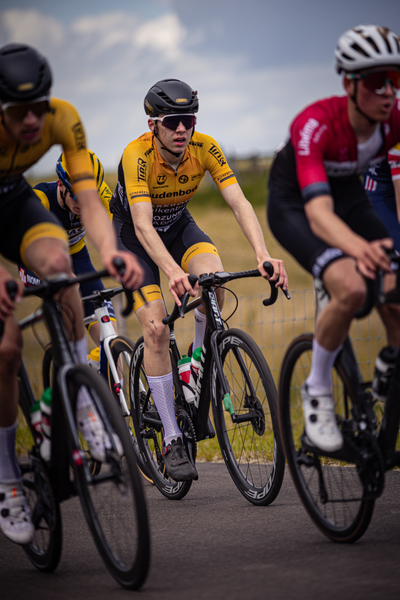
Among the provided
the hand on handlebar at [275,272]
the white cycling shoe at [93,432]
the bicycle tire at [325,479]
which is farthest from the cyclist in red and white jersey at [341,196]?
the white cycling shoe at [93,432]

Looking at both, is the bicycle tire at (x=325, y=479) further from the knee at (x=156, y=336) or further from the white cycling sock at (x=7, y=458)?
the white cycling sock at (x=7, y=458)

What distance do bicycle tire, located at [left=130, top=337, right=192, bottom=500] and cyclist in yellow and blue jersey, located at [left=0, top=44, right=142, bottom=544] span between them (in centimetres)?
170

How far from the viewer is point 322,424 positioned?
11.0 feet

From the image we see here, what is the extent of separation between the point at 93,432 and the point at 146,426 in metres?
2.28

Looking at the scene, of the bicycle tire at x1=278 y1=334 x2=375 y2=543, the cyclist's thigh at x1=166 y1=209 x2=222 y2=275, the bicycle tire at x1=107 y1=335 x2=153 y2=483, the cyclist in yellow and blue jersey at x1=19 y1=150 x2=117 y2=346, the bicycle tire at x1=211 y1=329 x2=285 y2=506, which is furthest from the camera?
the cyclist in yellow and blue jersey at x1=19 y1=150 x2=117 y2=346

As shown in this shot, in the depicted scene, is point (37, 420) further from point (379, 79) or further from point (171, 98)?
point (171, 98)

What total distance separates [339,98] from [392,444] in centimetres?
165

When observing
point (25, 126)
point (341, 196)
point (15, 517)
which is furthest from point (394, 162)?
point (15, 517)

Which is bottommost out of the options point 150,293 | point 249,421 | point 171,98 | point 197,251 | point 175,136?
point 249,421

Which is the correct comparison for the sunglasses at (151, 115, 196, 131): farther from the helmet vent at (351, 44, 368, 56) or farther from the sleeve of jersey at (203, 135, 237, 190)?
the helmet vent at (351, 44, 368, 56)

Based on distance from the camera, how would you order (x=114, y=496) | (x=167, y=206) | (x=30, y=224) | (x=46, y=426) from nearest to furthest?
1. (x=114, y=496)
2. (x=46, y=426)
3. (x=30, y=224)
4. (x=167, y=206)

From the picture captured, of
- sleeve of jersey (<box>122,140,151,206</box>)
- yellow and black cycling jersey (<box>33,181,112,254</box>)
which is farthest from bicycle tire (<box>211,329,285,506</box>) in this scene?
yellow and black cycling jersey (<box>33,181,112,254</box>)

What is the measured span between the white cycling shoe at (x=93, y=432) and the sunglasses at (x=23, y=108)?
137 cm

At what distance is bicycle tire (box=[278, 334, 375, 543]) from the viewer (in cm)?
341
